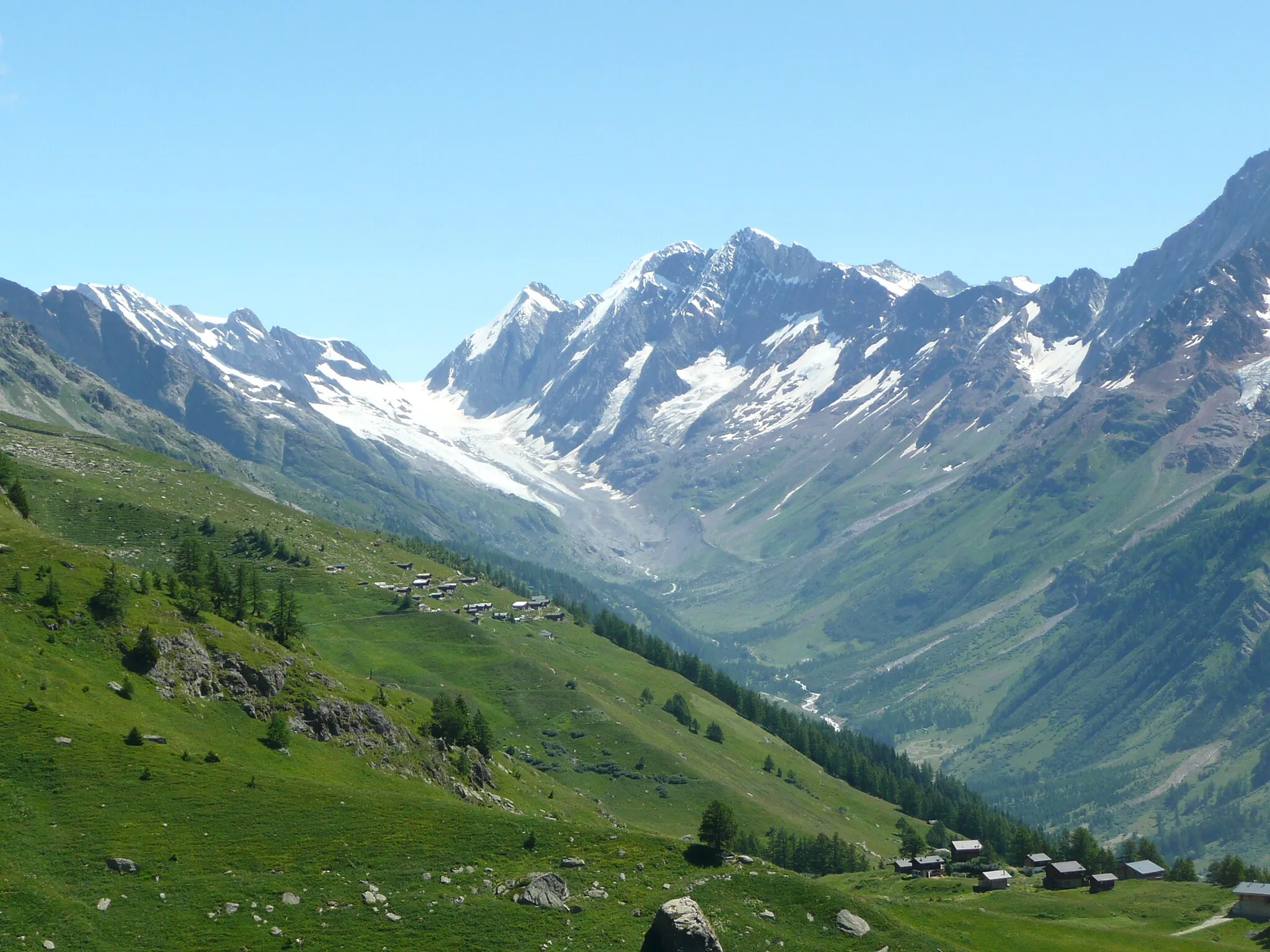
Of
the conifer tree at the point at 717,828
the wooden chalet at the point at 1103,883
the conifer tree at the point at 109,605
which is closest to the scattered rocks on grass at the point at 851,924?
the conifer tree at the point at 717,828

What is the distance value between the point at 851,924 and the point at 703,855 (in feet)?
38.6

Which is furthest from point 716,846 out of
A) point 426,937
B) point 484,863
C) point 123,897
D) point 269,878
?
point 123,897

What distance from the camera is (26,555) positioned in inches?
4395

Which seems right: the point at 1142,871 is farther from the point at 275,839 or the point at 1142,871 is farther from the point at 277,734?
the point at 275,839

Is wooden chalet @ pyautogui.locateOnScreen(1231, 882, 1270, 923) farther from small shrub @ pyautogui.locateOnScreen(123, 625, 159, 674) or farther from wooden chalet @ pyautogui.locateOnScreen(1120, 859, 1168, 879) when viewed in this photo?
small shrub @ pyautogui.locateOnScreen(123, 625, 159, 674)

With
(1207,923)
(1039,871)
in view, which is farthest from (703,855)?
(1039,871)

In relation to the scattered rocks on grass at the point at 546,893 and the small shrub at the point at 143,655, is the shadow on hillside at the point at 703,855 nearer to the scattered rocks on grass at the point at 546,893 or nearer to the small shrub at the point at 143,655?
the scattered rocks on grass at the point at 546,893

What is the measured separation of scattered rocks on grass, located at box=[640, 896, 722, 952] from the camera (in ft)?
236

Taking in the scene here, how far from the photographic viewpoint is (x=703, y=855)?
8625 cm

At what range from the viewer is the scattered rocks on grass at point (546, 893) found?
253 feet

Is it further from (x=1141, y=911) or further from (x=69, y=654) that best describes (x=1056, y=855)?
(x=69, y=654)

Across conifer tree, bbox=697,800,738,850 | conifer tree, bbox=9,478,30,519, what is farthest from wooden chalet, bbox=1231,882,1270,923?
conifer tree, bbox=9,478,30,519

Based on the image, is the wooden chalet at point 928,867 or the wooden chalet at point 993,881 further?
the wooden chalet at point 928,867

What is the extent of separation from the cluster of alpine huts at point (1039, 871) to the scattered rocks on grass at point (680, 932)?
2836 inches
